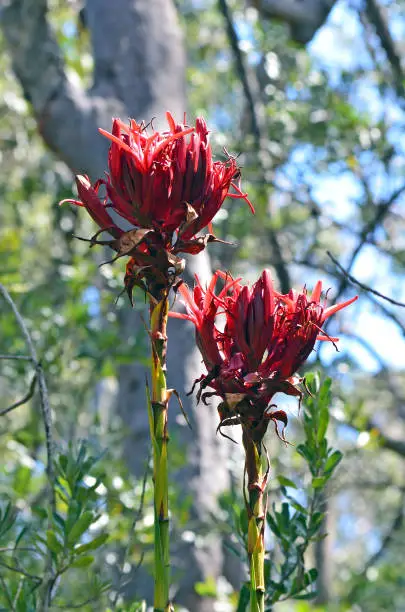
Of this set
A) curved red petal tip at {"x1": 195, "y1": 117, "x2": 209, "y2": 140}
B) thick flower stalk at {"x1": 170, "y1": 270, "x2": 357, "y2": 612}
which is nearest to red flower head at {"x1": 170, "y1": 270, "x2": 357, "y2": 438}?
thick flower stalk at {"x1": 170, "y1": 270, "x2": 357, "y2": 612}

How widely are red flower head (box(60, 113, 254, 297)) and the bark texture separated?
1597mm

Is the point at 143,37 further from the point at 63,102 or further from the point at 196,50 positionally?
the point at 196,50

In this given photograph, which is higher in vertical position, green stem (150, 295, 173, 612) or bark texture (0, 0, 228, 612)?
bark texture (0, 0, 228, 612)

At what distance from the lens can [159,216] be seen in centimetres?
96

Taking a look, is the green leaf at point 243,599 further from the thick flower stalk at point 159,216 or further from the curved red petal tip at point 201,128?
the curved red petal tip at point 201,128

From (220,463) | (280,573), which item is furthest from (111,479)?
(280,573)

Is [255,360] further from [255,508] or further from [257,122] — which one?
[257,122]

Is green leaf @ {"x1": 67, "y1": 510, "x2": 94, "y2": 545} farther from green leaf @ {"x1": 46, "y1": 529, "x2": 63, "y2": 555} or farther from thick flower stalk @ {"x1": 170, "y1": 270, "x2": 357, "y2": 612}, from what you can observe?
thick flower stalk @ {"x1": 170, "y1": 270, "x2": 357, "y2": 612}

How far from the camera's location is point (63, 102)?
3031mm

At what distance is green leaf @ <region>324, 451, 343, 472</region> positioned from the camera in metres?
1.30

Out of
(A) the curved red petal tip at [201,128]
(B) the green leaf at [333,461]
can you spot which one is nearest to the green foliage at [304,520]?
(B) the green leaf at [333,461]

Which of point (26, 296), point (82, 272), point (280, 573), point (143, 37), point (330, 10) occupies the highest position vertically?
point (330, 10)

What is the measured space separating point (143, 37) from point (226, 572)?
1936mm

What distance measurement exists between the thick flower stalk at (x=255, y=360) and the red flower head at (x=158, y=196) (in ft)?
0.28
